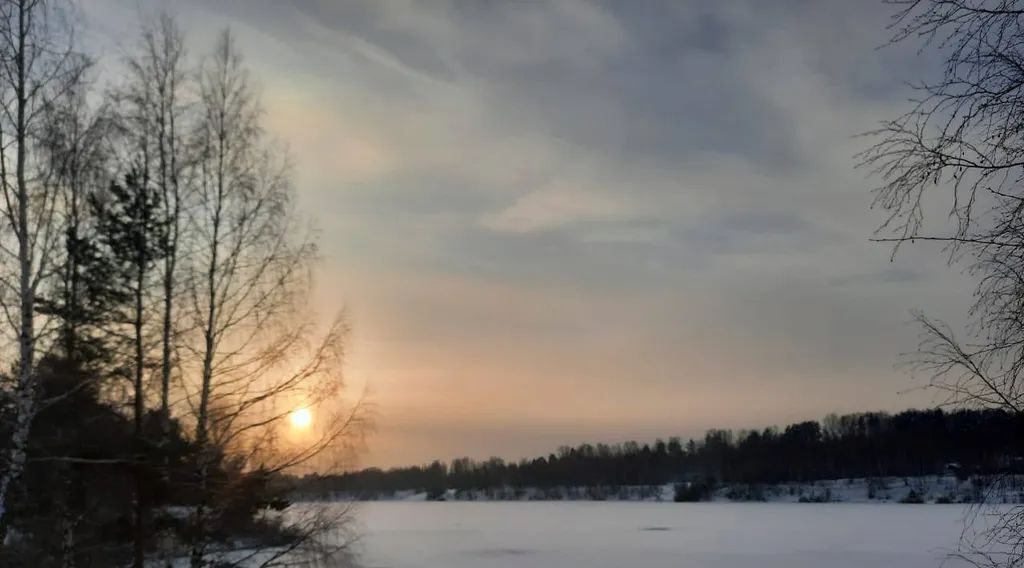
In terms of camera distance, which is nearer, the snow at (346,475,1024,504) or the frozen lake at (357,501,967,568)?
the frozen lake at (357,501,967,568)

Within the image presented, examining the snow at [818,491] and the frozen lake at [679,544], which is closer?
the frozen lake at [679,544]

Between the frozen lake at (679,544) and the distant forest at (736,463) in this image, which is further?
the distant forest at (736,463)

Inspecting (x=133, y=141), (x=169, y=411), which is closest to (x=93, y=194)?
(x=133, y=141)

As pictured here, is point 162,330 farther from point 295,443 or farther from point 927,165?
point 927,165

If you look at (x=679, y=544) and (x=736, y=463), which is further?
(x=736, y=463)

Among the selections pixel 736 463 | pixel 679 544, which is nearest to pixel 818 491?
pixel 736 463

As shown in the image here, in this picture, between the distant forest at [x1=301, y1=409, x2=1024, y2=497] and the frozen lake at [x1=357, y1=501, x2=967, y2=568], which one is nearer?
the frozen lake at [x1=357, y1=501, x2=967, y2=568]

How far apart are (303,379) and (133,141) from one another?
3119mm

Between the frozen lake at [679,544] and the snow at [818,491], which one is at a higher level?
the frozen lake at [679,544]

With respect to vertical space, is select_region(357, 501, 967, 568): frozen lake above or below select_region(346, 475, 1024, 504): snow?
above

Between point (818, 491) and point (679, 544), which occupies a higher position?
point (679, 544)

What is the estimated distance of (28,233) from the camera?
714cm

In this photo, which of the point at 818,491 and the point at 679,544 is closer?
the point at 679,544

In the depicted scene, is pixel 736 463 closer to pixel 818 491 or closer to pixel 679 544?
pixel 818 491
